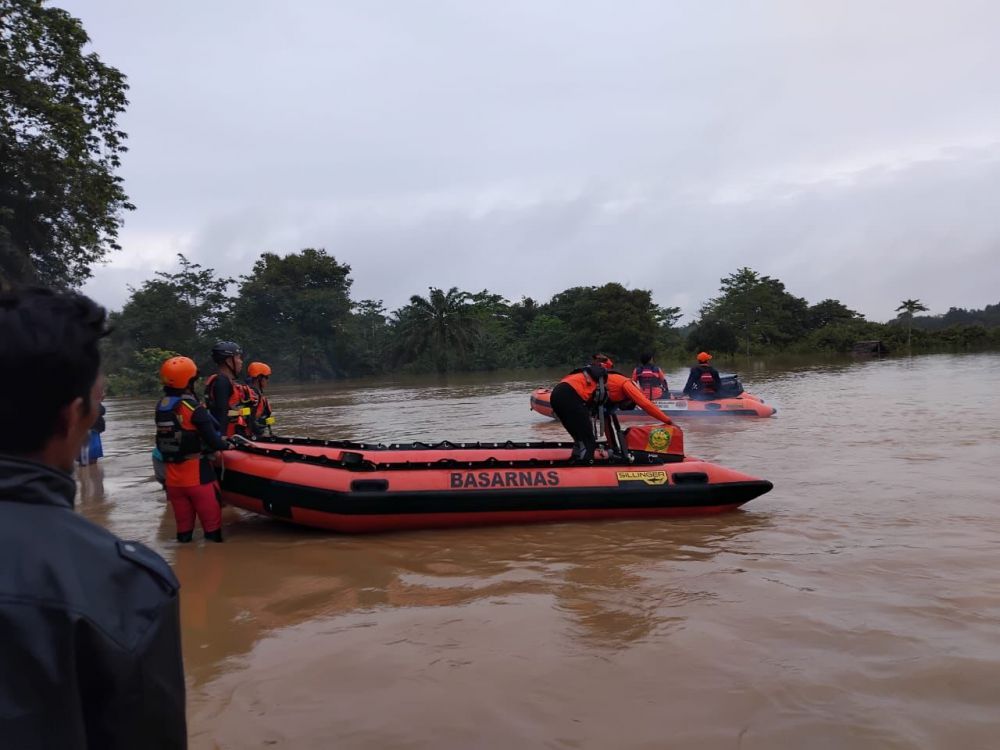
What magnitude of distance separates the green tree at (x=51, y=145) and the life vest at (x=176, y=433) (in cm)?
1133

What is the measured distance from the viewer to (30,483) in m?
0.91

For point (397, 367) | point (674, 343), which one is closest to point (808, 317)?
point (674, 343)

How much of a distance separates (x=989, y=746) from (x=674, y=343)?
42.6 meters

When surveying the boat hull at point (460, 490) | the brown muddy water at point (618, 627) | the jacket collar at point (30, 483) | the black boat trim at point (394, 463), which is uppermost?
the jacket collar at point (30, 483)

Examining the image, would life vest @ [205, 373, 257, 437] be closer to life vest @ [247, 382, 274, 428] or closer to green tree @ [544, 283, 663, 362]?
life vest @ [247, 382, 274, 428]

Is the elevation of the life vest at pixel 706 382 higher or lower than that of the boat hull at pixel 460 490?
higher

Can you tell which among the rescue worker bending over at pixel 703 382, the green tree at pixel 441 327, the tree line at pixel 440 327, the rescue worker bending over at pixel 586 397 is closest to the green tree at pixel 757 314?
the tree line at pixel 440 327

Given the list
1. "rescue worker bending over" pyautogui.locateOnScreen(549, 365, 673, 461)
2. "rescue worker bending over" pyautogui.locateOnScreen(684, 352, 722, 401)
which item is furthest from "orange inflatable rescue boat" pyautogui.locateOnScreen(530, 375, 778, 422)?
"rescue worker bending over" pyautogui.locateOnScreen(549, 365, 673, 461)

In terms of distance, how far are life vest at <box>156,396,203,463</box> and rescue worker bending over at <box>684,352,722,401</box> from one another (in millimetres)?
10051

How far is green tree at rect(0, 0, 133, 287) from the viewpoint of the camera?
1429 cm

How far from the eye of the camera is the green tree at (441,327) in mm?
38844

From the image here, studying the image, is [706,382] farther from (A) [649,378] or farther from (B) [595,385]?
(B) [595,385]

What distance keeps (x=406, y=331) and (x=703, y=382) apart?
91.0 ft

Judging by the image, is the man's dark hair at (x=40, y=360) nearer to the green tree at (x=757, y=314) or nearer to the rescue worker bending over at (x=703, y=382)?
the rescue worker bending over at (x=703, y=382)
